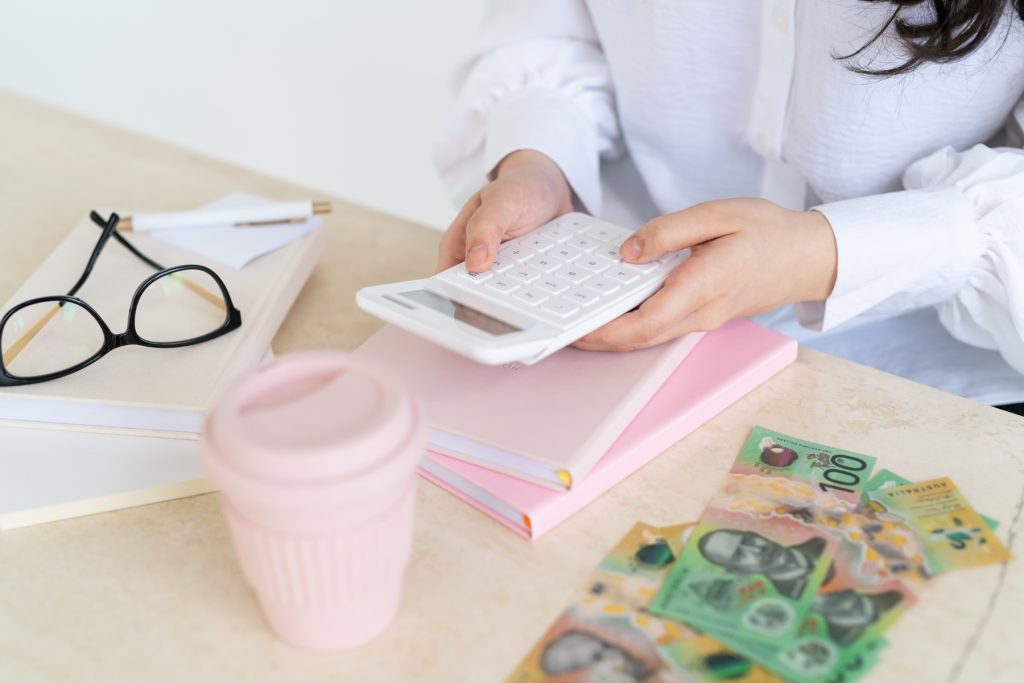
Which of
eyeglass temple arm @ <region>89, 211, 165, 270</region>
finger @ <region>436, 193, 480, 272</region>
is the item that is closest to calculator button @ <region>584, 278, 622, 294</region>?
→ finger @ <region>436, 193, 480, 272</region>

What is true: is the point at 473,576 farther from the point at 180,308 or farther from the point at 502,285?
the point at 180,308

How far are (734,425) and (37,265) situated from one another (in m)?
0.56

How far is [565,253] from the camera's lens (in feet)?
1.95

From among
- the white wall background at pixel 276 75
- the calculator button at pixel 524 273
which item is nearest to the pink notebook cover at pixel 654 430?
the calculator button at pixel 524 273

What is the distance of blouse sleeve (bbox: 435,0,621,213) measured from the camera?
2.59 ft

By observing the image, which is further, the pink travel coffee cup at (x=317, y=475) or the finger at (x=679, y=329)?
the finger at (x=679, y=329)

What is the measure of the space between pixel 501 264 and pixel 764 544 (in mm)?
232

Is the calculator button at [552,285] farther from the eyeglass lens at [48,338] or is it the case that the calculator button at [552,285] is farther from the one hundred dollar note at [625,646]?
the eyeglass lens at [48,338]

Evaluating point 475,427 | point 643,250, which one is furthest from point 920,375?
point 475,427

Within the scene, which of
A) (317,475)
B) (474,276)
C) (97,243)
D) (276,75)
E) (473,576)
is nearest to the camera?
(317,475)

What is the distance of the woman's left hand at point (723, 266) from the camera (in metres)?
0.55

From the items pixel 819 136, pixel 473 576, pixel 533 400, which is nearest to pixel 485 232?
pixel 533 400

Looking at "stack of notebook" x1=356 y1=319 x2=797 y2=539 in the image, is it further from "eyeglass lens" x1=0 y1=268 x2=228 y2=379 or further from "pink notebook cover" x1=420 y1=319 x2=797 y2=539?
"eyeglass lens" x1=0 y1=268 x2=228 y2=379

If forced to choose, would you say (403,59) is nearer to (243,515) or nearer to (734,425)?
(734,425)
